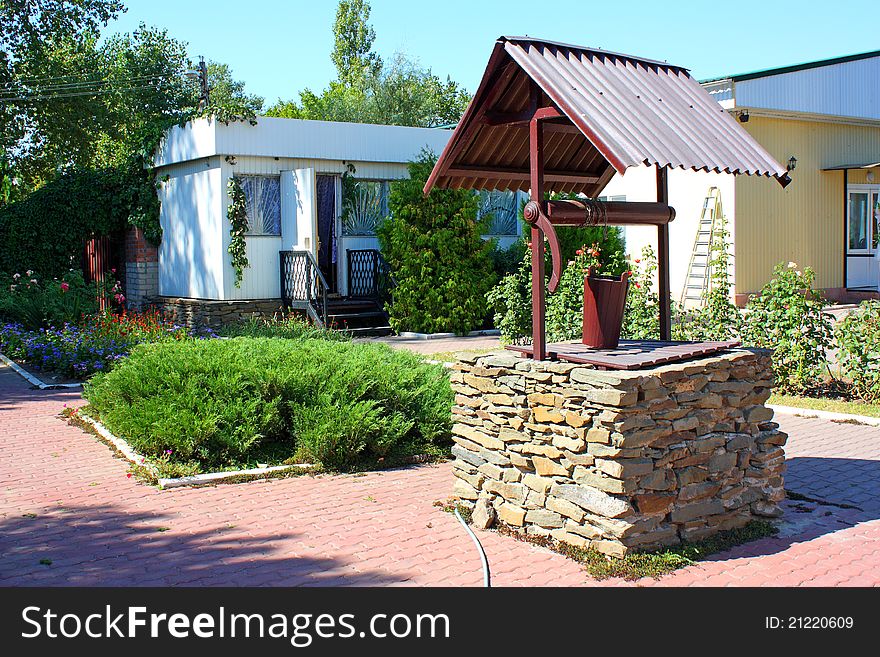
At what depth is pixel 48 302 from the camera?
15805mm

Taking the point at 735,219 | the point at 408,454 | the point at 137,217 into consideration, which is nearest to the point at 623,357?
the point at 408,454

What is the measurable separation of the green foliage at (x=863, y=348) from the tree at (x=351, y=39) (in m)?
47.7

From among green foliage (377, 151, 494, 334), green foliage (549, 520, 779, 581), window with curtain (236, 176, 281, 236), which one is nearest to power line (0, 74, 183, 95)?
window with curtain (236, 176, 281, 236)

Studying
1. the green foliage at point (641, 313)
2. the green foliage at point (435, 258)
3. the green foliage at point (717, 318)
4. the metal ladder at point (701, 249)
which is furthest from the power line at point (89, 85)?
the green foliage at point (717, 318)

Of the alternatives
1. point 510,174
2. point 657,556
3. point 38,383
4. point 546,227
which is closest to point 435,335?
point 38,383

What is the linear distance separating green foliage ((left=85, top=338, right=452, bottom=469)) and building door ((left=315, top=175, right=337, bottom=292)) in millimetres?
9333

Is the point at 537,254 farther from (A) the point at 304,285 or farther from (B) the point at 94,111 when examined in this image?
(B) the point at 94,111

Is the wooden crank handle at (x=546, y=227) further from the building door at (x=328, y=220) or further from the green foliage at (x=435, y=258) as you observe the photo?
the building door at (x=328, y=220)

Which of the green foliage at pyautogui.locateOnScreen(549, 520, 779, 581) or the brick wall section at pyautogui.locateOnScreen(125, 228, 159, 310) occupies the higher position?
the brick wall section at pyautogui.locateOnScreen(125, 228, 159, 310)

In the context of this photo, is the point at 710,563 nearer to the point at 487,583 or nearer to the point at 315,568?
the point at 487,583

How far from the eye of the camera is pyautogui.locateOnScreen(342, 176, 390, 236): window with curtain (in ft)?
60.6

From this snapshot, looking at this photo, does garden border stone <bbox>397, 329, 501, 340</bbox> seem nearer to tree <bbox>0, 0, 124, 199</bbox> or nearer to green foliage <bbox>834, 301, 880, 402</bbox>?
green foliage <bbox>834, 301, 880, 402</bbox>

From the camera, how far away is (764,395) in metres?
5.91

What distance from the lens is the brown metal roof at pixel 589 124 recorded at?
5.33 metres
